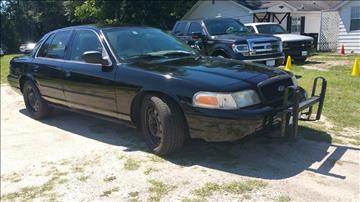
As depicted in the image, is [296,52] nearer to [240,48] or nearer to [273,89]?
[240,48]

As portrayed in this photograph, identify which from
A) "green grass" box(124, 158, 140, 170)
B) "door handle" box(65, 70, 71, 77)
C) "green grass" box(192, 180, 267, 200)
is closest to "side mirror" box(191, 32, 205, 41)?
"door handle" box(65, 70, 71, 77)

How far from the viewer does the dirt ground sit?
418 cm

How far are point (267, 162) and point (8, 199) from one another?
2841 millimetres

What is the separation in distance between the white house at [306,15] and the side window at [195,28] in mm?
10721

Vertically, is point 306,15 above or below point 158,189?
above

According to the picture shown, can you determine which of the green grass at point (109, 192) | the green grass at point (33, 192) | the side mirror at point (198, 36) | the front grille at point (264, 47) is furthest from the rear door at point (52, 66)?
the front grille at point (264, 47)

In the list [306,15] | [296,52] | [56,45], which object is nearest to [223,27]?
[296,52]

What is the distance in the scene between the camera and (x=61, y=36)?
6945 millimetres

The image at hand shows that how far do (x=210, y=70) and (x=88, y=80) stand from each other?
5.98 feet

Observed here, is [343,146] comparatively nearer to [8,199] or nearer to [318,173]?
[318,173]

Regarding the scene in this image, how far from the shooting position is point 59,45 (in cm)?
692

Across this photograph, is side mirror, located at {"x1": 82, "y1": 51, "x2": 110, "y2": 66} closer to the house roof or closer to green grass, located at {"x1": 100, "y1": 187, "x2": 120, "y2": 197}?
green grass, located at {"x1": 100, "y1": 187, "x2": 120, "y2": 197}

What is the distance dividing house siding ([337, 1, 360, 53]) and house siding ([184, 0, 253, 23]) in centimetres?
498

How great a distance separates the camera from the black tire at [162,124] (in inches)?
190
